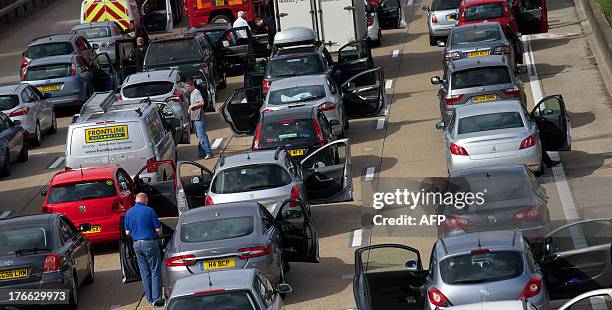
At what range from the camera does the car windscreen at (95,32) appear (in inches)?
1735

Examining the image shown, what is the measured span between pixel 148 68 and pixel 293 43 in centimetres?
350

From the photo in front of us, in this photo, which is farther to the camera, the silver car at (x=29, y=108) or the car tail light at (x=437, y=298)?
the silver car at (x=29, y=108)

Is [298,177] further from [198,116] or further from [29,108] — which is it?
[29,108]

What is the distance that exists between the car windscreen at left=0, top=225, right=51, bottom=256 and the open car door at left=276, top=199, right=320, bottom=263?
3104 millimetres

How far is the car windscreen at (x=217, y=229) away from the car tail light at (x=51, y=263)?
5.67ft

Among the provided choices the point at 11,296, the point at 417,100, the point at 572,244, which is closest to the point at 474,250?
the point at 572,244

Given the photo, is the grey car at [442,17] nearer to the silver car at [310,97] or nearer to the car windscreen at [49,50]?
the car windscreen at [49,50]

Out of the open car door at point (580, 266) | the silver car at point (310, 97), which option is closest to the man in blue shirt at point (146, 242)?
the open car door at point (580, 266)

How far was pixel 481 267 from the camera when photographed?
15750 mm

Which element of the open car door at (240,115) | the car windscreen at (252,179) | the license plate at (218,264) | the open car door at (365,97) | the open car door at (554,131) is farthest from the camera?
the open car door at (365,97)

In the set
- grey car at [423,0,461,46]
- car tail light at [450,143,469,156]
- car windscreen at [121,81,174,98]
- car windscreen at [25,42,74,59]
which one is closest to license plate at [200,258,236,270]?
car tail light at [450,143,469,156]

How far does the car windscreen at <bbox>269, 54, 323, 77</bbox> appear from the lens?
3256 cm

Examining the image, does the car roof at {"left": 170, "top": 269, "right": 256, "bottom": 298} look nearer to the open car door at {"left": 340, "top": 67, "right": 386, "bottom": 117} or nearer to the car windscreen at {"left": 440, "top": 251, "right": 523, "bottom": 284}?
the car windscreen at {"left": 440, "top": 251, "right": 523, "bottom": 284}

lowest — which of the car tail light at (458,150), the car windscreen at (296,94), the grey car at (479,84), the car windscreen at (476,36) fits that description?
the car windscreen at (476,36)
